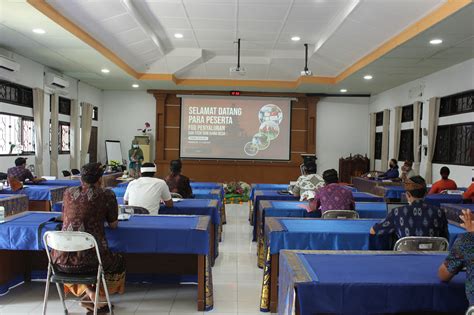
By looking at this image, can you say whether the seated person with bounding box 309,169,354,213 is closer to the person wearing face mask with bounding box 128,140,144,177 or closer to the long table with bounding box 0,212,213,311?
the long table with bounding box 0,212,213,311

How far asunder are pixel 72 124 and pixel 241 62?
15.4ft

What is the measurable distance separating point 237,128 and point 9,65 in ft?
22.8

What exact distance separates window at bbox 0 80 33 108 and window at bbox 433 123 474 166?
348 inches

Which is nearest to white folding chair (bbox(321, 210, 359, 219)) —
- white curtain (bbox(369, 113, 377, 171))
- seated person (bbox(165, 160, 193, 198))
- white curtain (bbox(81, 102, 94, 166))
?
seated person (bbox(165, 160, 193, 198))

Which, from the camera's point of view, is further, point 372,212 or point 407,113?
point 407,113

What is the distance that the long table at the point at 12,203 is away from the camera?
4805 mm

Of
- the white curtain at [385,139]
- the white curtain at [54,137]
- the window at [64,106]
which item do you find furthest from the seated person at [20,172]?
the white curtain at [385,139]

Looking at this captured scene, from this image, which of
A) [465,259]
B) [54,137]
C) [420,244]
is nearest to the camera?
[465,259]

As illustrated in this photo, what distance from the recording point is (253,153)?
1331 cm

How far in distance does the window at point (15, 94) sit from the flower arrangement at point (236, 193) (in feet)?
16.5

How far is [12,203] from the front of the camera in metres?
5.02

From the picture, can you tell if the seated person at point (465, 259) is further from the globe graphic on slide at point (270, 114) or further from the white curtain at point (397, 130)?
the globe graphic on slide at point (270, 114)

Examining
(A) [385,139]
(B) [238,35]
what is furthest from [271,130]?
(B) [238,35]

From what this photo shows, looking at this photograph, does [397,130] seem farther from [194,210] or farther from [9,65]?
[9,65]
